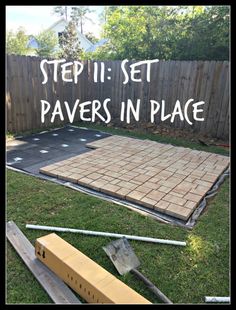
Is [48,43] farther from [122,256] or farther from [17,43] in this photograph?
[122,256]

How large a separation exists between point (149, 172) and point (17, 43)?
12.4 metres

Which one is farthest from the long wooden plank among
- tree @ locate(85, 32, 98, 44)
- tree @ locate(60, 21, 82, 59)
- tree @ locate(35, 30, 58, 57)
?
tree @ locate(85, 32, 98, 44)

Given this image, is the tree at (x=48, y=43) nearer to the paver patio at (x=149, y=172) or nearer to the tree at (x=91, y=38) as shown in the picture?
the tree at (x=91, y=38)

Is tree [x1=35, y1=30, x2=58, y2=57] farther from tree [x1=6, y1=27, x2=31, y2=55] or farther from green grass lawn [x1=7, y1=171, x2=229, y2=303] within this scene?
green grass lawn [x1=7, y1=171, x2=229, y2=303]

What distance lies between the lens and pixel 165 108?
603 cm

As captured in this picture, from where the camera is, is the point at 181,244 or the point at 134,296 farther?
the point at 181,244

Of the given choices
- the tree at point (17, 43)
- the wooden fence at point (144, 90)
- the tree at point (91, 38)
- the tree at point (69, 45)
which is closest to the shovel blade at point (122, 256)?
the wooden fence at point (144, 90)

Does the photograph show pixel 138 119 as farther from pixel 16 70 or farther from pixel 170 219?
pixel 170 219

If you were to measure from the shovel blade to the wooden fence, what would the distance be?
13.1 ft

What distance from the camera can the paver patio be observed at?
Answer: 114 inches

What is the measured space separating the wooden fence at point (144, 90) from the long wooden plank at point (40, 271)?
3.43 meters

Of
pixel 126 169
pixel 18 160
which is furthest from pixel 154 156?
pixel 18 160

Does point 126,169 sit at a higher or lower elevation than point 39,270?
higher
